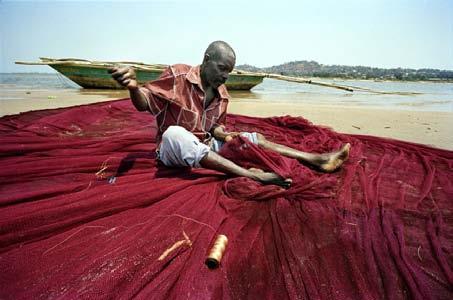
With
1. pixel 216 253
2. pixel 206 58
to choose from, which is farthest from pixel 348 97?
pixel 216 253

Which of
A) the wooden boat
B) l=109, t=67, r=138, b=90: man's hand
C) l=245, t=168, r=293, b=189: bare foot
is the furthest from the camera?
the wooden boat

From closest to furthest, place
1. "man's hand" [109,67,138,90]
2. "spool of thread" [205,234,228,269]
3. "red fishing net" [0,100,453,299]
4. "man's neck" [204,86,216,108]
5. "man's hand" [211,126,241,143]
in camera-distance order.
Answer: "red fishing net" [0,100,453,299] < "spool of thread" [205,234,228,269] < "man's hand" [109,67,138,90] < "man's neck" [204,86,216,108] < "man's hand" [211,126,241,143]

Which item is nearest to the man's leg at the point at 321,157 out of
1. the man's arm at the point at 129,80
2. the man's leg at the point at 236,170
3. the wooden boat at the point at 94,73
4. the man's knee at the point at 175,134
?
the man's leg at the point at 236,170

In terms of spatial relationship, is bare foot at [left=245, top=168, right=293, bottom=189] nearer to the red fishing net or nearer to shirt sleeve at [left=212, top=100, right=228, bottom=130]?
the red fishing net

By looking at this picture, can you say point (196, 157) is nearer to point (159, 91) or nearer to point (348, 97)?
point (159, 91)

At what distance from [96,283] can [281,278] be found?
2.45 ft

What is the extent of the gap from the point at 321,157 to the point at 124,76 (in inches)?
68.9

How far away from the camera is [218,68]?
2.51m

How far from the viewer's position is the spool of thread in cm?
141

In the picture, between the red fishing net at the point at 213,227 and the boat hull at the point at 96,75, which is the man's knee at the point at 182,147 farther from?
the boat hull at the point at 96,75

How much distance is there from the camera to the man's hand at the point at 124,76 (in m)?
2.08

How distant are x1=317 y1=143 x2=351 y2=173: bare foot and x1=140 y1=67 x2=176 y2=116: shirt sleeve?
4.59 feet

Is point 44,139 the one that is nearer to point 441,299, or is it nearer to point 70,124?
point 70,124

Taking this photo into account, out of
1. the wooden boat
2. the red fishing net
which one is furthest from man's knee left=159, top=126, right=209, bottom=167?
the wooden boat
